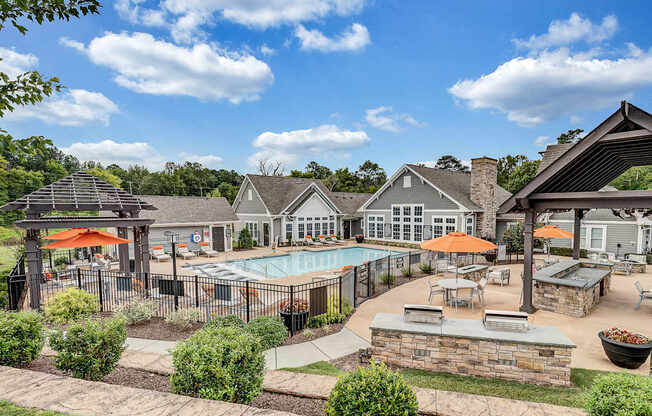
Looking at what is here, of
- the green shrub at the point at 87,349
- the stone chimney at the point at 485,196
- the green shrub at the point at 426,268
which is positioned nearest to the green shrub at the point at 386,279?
the green shrub at the point at 426,268

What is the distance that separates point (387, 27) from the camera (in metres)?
15.7

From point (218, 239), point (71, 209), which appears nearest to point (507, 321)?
point (71, 209)

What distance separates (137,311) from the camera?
8.12 meters

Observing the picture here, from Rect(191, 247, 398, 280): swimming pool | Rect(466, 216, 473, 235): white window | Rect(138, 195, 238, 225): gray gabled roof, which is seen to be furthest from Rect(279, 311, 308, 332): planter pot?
Rect(466, 216, 473, 235): white window

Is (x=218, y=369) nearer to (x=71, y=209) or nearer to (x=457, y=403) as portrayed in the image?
(x=457, y=403)

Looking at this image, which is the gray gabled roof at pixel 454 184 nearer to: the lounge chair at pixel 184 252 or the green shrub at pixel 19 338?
the lounge chair at pixel 184 252

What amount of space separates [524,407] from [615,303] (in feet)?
30.7

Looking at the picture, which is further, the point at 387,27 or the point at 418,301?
the point at 387,27

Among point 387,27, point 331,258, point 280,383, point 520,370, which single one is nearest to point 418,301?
point 520,370

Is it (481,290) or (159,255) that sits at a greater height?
(481,290)

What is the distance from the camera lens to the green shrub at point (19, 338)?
4344 millimetres

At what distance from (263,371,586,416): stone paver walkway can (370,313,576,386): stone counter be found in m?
1.49

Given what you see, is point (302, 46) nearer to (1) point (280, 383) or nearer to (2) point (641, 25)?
(2) point (641, 25)

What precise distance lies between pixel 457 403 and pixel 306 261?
55.6 ft
